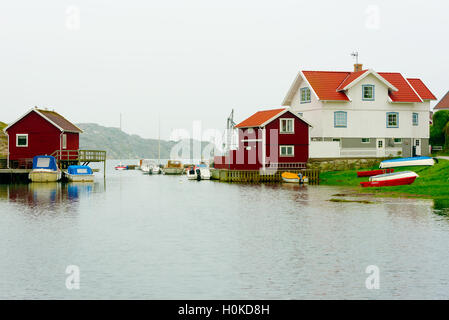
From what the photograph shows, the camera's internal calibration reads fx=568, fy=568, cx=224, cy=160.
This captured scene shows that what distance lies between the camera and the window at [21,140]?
Result: 7124 cm

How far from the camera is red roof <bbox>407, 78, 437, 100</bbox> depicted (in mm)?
69875

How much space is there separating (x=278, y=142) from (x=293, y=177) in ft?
15.7

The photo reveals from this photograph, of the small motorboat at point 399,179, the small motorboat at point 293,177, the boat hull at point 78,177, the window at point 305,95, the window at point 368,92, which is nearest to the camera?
the small motorboat at point 399,179

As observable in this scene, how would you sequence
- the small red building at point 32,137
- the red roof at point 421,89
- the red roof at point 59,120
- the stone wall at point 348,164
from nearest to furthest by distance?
the stone wall at point 348,164
the red roof at point 421,89
the small red building at point 32,137
the red roof at point 59,120

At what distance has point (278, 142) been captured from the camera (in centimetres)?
6494

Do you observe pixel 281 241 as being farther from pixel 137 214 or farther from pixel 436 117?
pixel 436 117

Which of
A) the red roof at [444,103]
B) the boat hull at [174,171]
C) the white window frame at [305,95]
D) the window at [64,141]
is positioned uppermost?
the red roof at [444,103]

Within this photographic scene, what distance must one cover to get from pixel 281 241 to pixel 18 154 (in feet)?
182

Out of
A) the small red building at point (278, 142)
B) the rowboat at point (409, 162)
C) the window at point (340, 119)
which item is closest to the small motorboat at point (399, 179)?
the rowboat at point (409, 162)

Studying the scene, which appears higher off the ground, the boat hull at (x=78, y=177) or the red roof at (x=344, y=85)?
the red roof at (x=344, y=85)

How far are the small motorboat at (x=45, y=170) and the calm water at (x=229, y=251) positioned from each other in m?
30.2

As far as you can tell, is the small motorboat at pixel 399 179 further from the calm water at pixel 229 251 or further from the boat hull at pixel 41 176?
the boat hull at pixel 41 176

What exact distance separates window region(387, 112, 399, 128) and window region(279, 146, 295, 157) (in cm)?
1209

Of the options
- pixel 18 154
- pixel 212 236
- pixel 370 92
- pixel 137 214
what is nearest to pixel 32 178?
pixel 18 154
